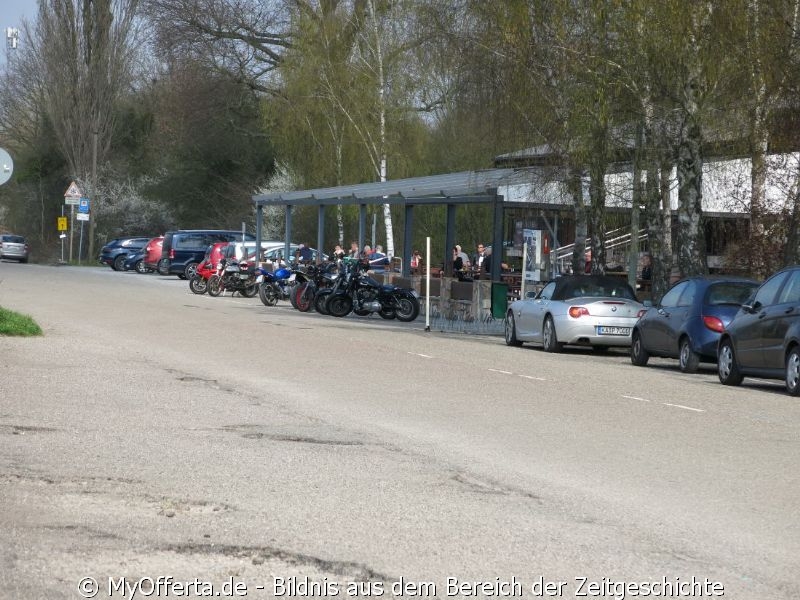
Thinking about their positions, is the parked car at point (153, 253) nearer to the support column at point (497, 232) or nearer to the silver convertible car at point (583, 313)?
the support column at point (497, 232)

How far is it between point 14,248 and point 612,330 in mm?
61101

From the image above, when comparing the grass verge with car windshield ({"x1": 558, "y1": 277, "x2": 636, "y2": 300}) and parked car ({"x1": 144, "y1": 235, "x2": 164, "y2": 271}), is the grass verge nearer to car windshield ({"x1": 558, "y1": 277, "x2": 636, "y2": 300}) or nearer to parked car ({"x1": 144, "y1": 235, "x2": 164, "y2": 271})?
car windshield ({"x1": 558, "y1": 277, "x2": 636, "y2": 300})

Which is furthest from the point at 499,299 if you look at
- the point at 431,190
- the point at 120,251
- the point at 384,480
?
the point at 120,251

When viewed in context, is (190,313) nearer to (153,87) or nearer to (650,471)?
(650,471)

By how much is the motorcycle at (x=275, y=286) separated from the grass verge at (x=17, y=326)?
16690 millimetres

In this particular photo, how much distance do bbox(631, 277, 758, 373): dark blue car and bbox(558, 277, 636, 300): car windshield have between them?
316cm

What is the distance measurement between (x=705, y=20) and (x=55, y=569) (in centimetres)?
2035

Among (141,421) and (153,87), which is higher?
(153,87)

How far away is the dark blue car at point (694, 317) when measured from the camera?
20.9 metres

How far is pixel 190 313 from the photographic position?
3284 centimetres

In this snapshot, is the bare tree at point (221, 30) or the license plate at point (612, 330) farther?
the bare tree at point (221, 30)

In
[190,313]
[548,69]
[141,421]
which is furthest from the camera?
[190,313]

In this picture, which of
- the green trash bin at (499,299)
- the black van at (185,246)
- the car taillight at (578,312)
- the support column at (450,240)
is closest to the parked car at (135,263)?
the black van at (185,246)

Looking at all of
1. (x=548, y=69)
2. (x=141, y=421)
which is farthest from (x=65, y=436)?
(x=548, y=69)
